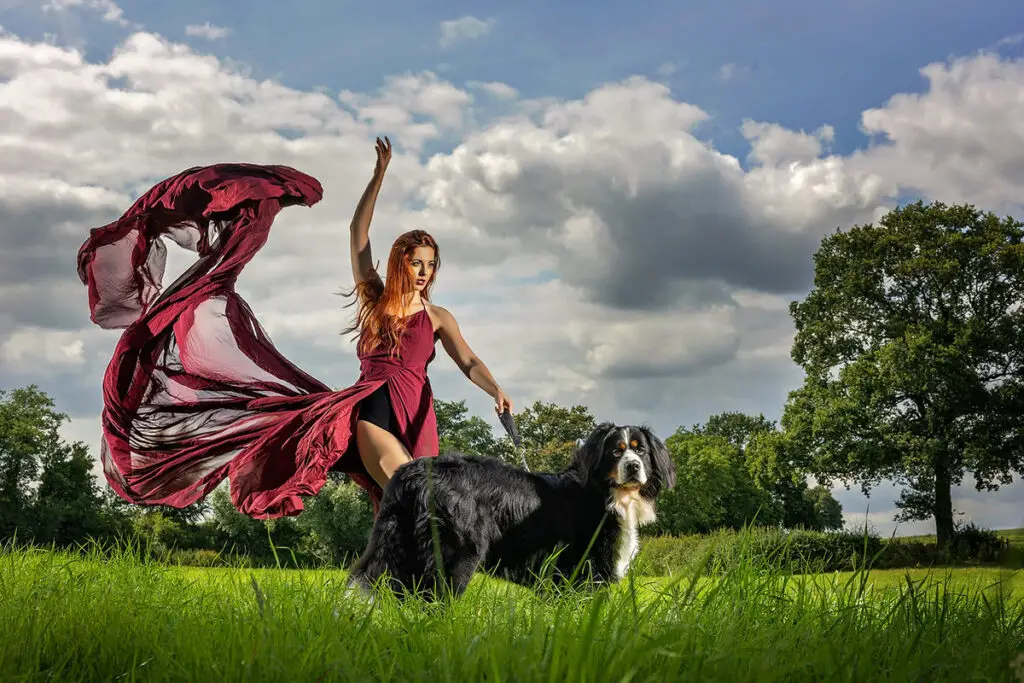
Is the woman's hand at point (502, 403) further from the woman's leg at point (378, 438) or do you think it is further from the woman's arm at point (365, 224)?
the woman's arm at point (365, 224)

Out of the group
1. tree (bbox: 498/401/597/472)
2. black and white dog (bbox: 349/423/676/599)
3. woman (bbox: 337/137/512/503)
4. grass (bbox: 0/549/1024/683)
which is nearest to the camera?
grass (bbox: 0/549/1024/683)

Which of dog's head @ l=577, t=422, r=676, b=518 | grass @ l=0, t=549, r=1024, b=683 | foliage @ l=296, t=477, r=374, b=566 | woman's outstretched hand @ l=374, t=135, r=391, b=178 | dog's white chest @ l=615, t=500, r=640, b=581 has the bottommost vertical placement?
foliage @ l=296, t=477, r=374, b=566

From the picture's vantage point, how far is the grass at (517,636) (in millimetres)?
2596

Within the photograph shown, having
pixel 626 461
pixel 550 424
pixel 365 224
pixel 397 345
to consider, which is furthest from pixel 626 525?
pixel 550 424

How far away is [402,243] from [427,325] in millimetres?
648

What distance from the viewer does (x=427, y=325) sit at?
20.9 feet

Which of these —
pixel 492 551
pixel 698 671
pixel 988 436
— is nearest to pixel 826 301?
pixel 988 436

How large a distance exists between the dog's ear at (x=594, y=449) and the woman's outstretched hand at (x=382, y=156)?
2.52m

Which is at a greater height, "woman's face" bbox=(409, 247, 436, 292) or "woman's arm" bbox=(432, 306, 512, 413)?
"woman's face" bbox=(409, 247, 436, 292)

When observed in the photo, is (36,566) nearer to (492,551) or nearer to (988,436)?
(492,551)

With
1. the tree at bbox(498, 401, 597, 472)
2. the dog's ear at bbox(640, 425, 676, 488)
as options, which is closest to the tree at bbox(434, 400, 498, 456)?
the tree at bbox(498, 401, 597, 472)

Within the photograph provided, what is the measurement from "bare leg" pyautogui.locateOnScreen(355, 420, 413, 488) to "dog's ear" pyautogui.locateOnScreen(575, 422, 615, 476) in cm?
134

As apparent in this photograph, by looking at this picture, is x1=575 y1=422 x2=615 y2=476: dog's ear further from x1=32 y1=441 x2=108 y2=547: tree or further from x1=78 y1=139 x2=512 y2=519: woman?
x1=32 y1=441 x2=108 y2=547: tree

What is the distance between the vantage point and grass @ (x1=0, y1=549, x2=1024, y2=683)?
260 centimetres
